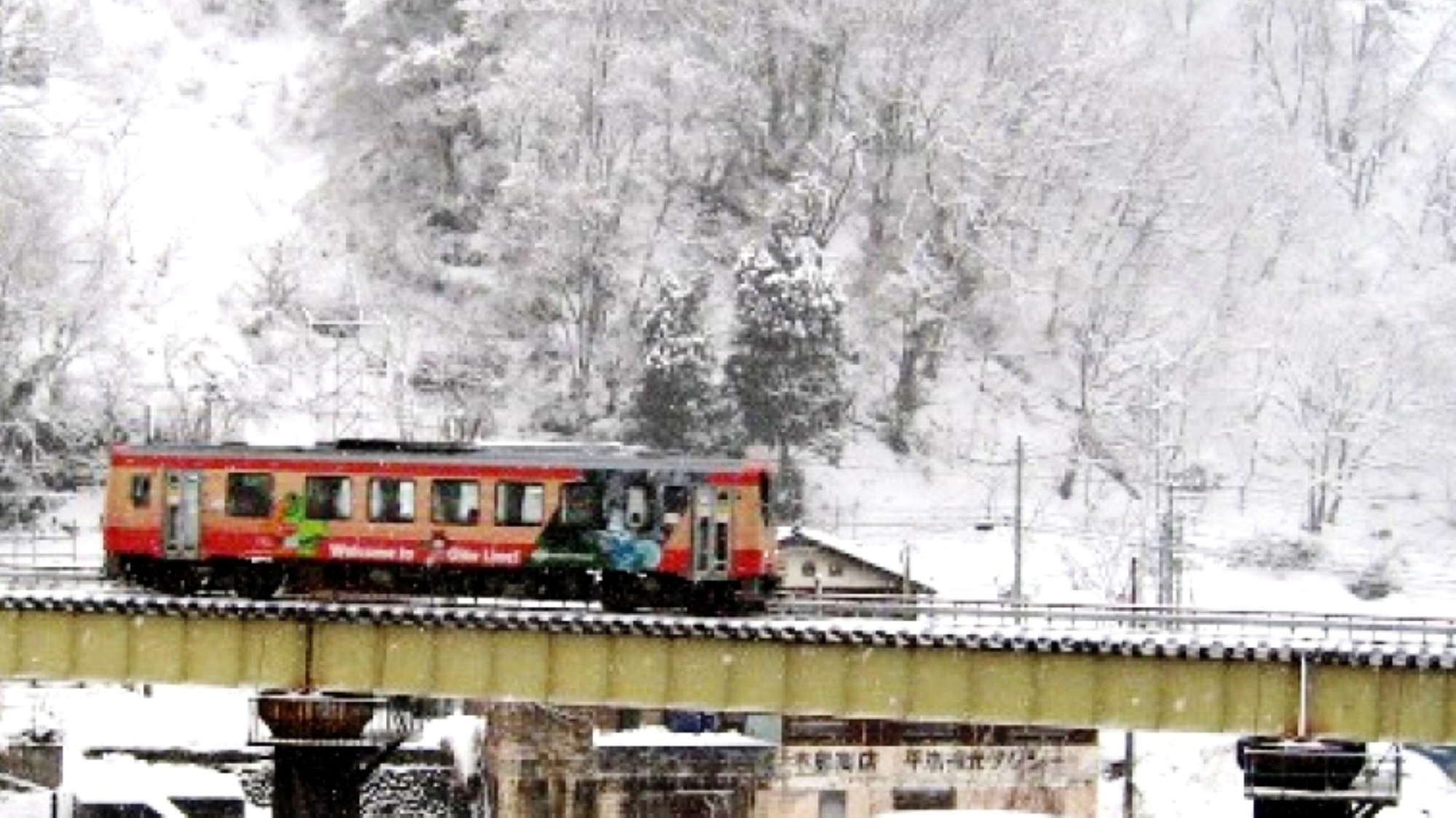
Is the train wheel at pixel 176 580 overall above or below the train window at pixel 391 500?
below

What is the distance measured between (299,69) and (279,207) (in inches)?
359

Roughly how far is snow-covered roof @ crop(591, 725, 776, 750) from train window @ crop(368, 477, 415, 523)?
1831 centimetres

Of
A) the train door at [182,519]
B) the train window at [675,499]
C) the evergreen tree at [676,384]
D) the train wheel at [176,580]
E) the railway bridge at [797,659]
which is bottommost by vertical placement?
the railway bridge at [797,659]

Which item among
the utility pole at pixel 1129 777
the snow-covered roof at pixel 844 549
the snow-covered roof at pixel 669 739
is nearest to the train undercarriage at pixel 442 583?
the snow-covered roof at pixel 669 739

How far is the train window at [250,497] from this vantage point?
169 ft

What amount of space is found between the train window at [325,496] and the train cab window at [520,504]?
304cm

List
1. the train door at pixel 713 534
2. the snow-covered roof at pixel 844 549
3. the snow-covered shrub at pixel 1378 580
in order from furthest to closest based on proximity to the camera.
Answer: the snow-covered shrub at pixel 1378 580
the snow-covered roof at pixel 844 549
the train door at pixel 713 534

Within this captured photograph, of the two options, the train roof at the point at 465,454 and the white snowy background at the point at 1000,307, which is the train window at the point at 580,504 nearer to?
the train roof at the point at 465,454

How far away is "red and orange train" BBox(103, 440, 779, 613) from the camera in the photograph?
4969 centimetres

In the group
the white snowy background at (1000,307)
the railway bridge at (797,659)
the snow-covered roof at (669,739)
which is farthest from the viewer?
the white snowy background at (1000,307)

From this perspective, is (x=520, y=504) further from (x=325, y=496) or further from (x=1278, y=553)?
(x=1278, y=553)

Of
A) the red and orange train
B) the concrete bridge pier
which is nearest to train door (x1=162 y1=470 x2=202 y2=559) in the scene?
the red and orange train

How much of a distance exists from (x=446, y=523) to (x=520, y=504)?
1535 mm

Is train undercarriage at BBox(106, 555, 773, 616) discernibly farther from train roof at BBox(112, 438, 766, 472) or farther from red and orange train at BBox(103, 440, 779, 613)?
train roof at BBox(112, 438, 766, 472)
